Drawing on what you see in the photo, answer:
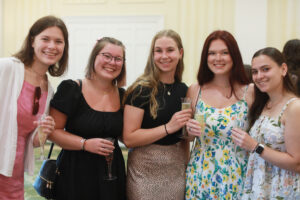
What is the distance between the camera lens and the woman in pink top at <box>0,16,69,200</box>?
204cm

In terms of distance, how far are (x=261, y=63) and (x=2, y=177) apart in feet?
6.52

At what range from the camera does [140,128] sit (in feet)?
7.52

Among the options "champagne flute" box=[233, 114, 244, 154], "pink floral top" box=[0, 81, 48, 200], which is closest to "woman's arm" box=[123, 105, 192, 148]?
"champagne flute" box=[233, 114, 244, 154]

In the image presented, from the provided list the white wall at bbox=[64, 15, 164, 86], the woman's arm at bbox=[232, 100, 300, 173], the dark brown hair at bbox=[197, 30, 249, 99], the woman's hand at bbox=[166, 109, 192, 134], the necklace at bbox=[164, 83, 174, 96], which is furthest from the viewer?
the white wall at bbox=[64, 15, 164, 86]

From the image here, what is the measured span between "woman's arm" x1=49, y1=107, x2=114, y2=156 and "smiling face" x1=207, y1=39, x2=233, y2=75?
98cm

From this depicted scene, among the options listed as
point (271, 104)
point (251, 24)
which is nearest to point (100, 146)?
point (271, 104)

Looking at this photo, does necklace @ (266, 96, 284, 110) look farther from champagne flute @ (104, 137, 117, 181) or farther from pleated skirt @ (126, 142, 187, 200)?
champagne flute @ (104, 137, 117, 181)

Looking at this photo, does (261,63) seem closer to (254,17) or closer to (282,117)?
(282,117)

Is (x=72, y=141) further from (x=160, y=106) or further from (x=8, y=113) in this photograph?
(x=160, y=106)

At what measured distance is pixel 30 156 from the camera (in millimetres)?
2186

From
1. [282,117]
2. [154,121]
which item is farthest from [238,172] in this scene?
[154,121]

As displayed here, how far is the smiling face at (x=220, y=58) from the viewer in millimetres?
2234

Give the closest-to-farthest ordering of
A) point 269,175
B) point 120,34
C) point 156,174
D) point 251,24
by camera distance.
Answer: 1. point 269,175
2. point 156,174
3. point 251,24
4. point 120,34

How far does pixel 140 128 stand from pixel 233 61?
88cm
